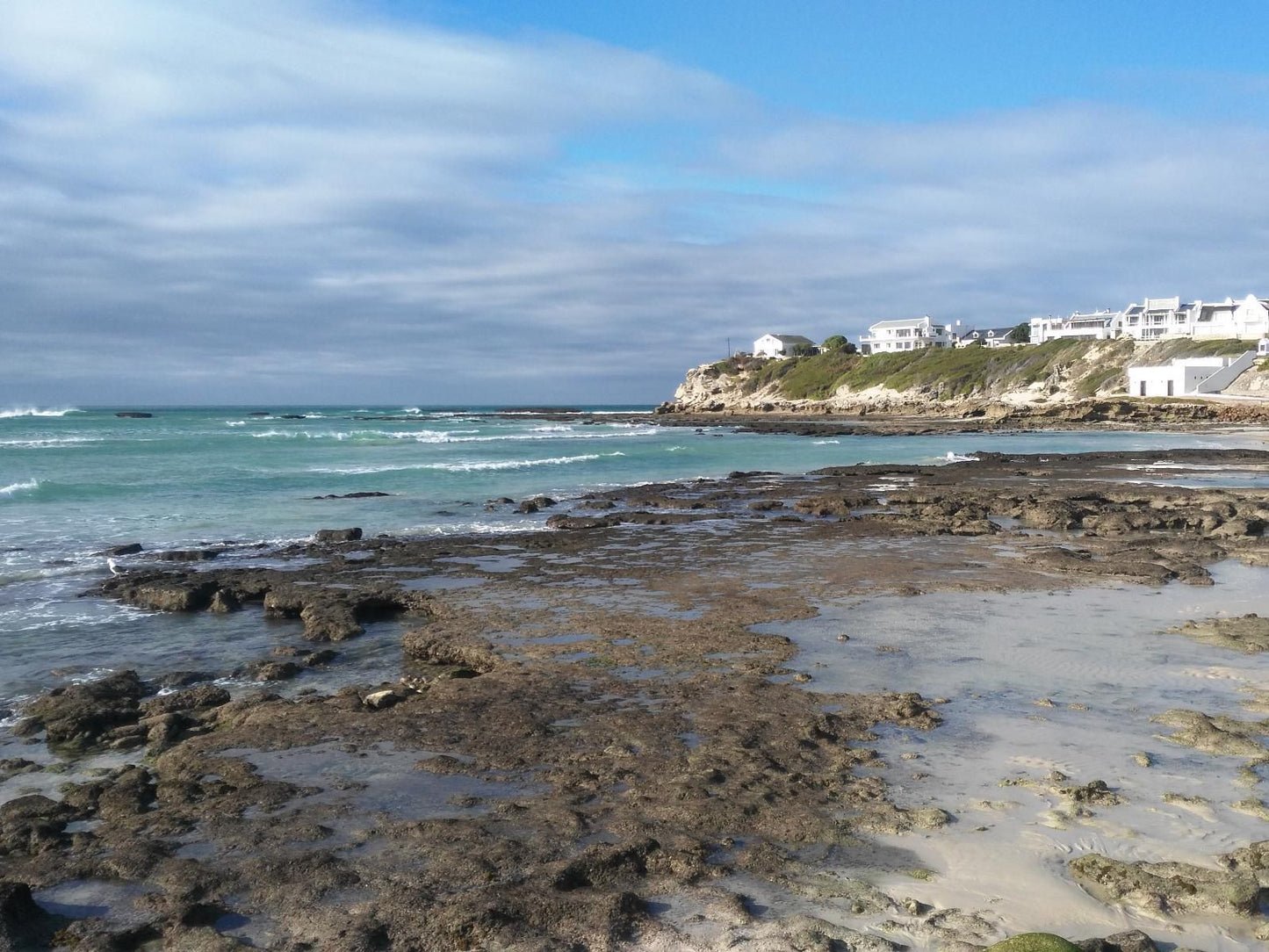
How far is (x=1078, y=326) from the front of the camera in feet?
376

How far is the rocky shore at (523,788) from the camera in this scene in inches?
210

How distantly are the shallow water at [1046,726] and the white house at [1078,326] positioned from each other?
342ft

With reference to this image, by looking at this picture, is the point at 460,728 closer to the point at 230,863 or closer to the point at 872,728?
the point at 230,863

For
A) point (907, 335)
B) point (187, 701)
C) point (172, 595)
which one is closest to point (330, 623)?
point (187, 701)

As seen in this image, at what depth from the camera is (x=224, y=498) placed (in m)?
30.4

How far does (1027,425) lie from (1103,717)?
66404mm

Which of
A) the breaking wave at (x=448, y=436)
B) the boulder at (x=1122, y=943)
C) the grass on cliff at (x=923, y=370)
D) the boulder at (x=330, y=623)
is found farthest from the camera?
the grass on cliff at (x=923, y=370)

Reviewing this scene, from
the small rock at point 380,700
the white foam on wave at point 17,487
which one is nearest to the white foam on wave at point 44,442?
the white foam on wave at point 17,487

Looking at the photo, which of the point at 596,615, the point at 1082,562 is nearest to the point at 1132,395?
the point at 1082,562

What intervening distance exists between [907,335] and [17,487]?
118882mm

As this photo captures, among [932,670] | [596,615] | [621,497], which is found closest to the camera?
[932,670]

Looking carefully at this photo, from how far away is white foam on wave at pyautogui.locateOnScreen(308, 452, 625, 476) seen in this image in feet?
135

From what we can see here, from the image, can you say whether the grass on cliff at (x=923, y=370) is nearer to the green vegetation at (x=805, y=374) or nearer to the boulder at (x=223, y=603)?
the green vegetation at (x=805, y=374)

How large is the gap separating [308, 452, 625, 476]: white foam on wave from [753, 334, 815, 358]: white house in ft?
323
